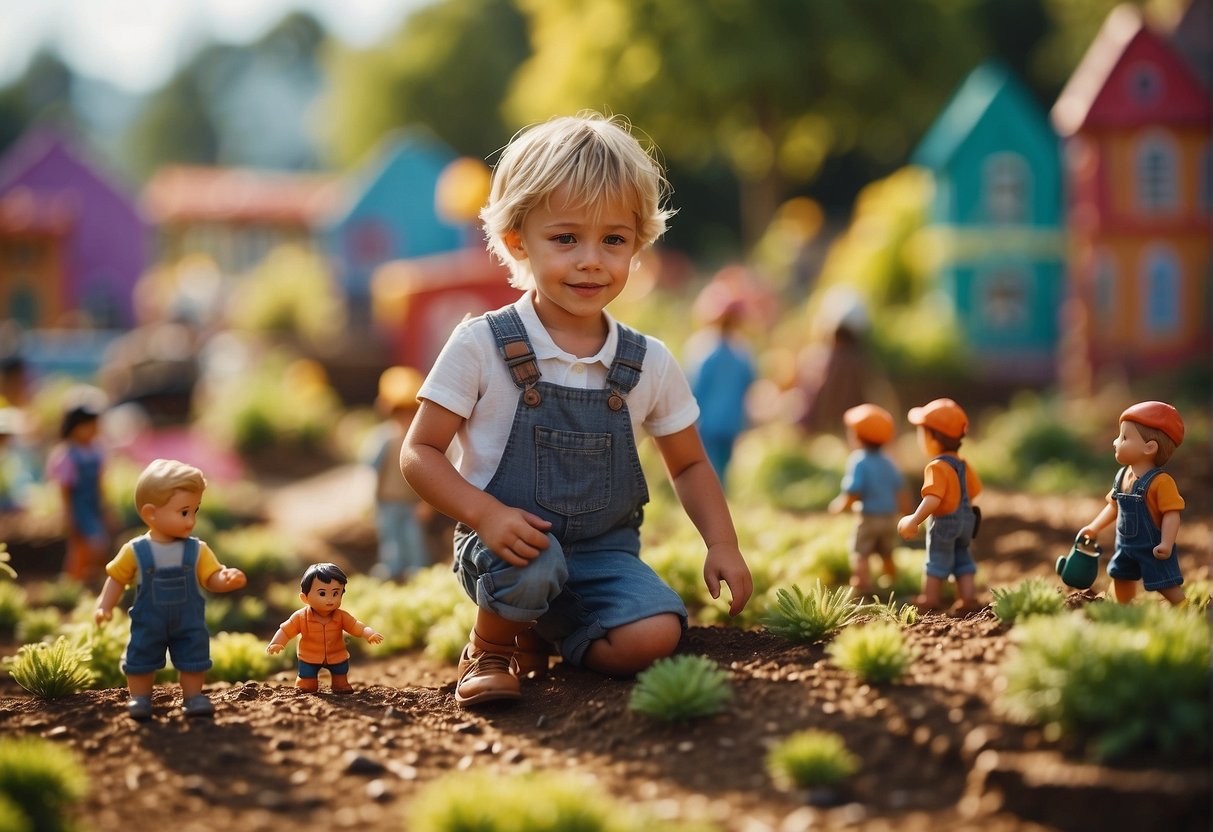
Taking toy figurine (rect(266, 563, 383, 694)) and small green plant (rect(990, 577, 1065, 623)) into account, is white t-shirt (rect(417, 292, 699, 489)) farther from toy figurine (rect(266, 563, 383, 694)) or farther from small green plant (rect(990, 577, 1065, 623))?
small green plant (rect(990, 577, 1065, 623))

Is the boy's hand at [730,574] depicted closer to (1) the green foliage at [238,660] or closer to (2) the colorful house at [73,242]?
(1) the green foliage at [238,660]

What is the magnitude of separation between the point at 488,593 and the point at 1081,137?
12.3 meters

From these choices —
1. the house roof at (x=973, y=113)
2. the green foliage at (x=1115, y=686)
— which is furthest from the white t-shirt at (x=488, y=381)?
the house roof at (x=973, y=113)

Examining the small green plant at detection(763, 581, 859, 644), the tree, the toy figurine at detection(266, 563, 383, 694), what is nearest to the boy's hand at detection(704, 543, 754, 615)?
the small green plant at detection(763, 581, 859, 644)

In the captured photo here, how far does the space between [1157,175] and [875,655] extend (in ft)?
41.0

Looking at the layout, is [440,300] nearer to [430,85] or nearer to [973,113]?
[973,113]

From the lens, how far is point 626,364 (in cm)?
415

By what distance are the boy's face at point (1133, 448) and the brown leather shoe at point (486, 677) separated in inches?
78.7

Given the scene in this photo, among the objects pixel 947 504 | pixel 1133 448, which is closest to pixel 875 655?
pixel 947 504

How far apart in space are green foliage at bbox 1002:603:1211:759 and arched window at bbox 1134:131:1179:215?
12324 mm

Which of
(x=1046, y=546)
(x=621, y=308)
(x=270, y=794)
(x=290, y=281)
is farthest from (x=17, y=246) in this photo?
(x=270, y=794)

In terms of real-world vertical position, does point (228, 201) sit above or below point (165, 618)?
above

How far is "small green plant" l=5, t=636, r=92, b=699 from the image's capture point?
12.9 feet

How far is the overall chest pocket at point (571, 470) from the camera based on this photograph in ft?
13.2
